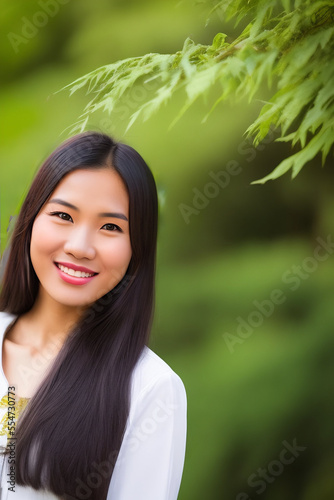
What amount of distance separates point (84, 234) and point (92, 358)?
0.83 feet

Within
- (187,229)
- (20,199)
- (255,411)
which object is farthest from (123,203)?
(255,411)

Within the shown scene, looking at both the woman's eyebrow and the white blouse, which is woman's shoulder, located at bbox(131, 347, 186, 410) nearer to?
the white blouse

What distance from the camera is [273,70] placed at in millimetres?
1514

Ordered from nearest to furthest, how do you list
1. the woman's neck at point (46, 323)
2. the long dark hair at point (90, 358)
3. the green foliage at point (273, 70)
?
the long dark hair at point (90, 358) < the woman's neck at point (46, 323) < the green foliage at point (273, 70)

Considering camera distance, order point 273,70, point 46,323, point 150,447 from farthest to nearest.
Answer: point 273,70, point 46,323, point 150,447

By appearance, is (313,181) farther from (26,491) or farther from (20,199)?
(26,491)

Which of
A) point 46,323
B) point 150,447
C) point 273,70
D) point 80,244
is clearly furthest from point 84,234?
point 273,70

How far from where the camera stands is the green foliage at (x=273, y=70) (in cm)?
148

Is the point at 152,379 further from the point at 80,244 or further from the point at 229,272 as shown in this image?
the point at 229,272

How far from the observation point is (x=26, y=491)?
1.20 metres

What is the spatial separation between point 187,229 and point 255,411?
49 centimetres

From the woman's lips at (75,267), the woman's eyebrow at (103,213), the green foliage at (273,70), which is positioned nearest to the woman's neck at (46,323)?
the woman's lips at (75,267)

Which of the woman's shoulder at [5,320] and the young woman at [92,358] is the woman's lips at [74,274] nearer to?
the young woman at [92,358]

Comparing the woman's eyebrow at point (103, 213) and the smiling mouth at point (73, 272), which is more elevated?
the woman's eyebrow at point (103, 213)
